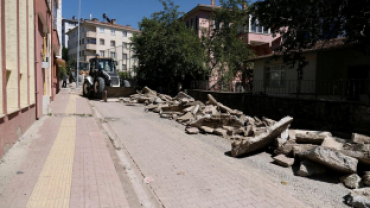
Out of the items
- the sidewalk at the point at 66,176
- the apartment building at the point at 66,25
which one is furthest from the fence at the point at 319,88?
the apartment building at the point at 66,25

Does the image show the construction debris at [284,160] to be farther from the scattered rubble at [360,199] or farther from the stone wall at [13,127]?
the stone wall at [13,127]

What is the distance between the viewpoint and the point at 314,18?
1105 centimetres

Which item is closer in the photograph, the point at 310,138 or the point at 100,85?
the point at 310,138

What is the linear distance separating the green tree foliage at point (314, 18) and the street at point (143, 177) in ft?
20.6

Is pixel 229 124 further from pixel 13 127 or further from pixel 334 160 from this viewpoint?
pixel 13 127

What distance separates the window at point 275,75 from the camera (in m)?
17.5

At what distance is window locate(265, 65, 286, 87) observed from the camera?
17.5m

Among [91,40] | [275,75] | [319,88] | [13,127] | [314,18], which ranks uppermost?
[91,40]

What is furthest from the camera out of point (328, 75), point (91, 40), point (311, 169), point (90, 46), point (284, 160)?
point (91, 40)

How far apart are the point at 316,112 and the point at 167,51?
15.4 m

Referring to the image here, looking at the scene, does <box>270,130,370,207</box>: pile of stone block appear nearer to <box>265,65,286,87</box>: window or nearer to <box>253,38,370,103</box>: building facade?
<box>253,38,370,103</box>: building facade

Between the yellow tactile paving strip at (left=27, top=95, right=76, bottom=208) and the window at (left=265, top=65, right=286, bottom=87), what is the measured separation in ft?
46.1

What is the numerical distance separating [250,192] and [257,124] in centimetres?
555

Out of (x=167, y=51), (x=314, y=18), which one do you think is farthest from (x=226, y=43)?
(x=314, y=18)
